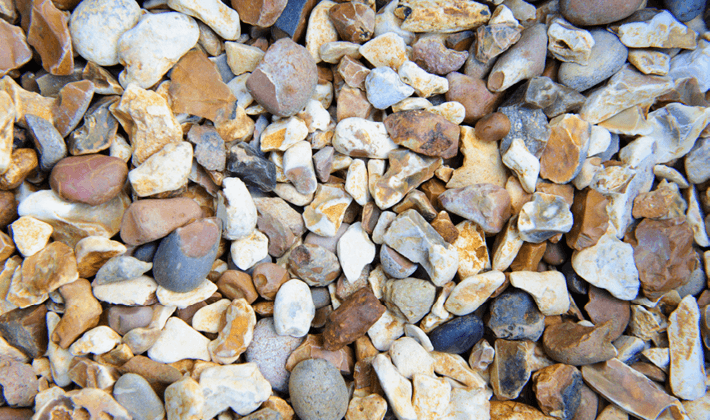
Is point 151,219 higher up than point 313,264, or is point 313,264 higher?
point 151,219

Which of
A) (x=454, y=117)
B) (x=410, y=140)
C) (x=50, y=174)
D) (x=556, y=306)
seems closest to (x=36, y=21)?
(x=50, y=174)

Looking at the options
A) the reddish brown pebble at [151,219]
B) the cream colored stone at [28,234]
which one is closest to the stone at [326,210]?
the reddish brown pebble at [151,219]

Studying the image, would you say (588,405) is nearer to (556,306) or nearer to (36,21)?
(556,306)

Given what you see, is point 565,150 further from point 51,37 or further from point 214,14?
point 51,37

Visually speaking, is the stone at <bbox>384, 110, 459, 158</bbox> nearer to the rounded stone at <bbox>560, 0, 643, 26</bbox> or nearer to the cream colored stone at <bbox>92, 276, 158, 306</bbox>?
the rounded stone at <bbox>560, 0, 643, 26</bbox>

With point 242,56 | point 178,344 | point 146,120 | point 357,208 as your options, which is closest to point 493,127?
point 357,208

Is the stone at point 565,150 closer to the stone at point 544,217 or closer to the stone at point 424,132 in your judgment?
the stone at point 544,217

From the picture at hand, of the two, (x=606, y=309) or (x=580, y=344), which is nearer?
(x=580, y=344)
